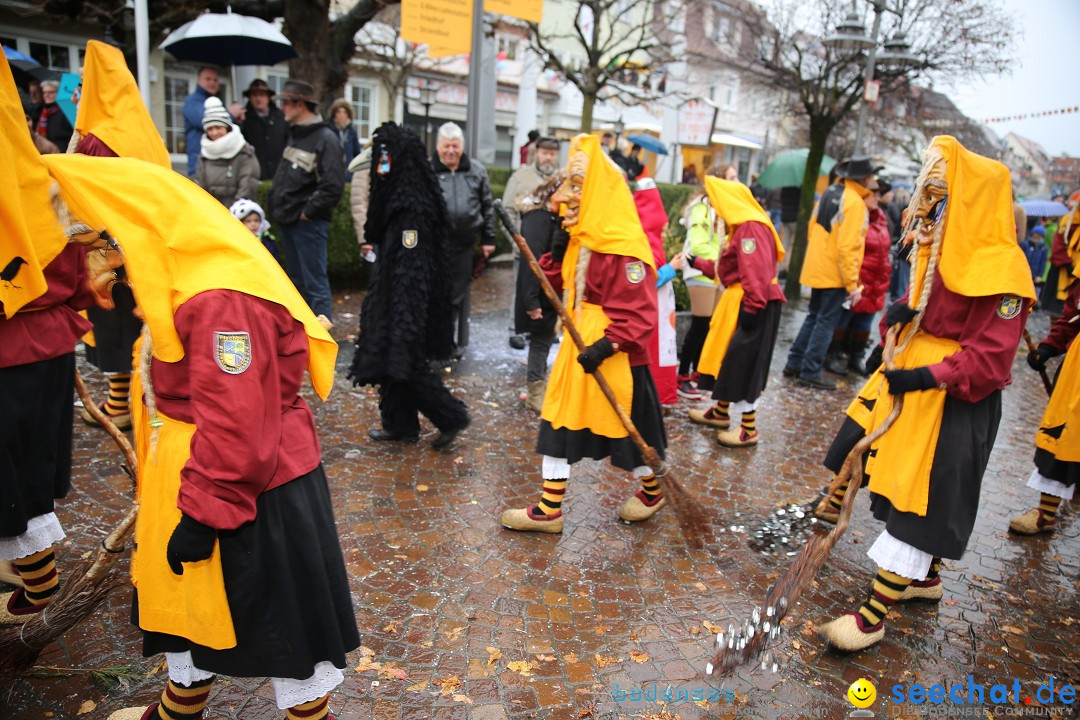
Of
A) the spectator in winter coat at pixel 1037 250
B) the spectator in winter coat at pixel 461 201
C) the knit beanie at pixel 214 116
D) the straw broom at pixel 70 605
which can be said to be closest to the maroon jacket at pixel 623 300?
the straw broom at pixel 70 605

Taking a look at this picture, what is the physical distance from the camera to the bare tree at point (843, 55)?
14.1 meters

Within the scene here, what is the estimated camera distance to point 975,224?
336cm

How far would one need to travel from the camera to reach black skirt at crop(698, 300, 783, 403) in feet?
20.0

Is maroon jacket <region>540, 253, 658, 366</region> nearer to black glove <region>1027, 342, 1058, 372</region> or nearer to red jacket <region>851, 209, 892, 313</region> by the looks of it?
→ black glove <region>1027, 342, 1058, 372</region>

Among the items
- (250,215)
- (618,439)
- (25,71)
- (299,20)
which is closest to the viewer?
(618,439)

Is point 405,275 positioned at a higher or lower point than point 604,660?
higher

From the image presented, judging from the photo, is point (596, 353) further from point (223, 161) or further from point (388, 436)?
point (223, 161)

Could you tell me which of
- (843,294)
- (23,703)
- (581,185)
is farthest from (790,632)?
(843,294)

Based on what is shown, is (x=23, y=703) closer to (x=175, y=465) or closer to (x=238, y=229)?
(x=175, y=465)

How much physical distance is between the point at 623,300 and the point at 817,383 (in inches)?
199

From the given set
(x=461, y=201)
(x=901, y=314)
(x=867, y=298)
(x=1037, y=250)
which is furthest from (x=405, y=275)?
(x=1037, y=250)

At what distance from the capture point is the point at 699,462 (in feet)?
19.7

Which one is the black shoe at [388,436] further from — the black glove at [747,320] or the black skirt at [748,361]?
the black glove at [747,320]

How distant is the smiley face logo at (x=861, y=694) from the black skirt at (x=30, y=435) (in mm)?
3575
